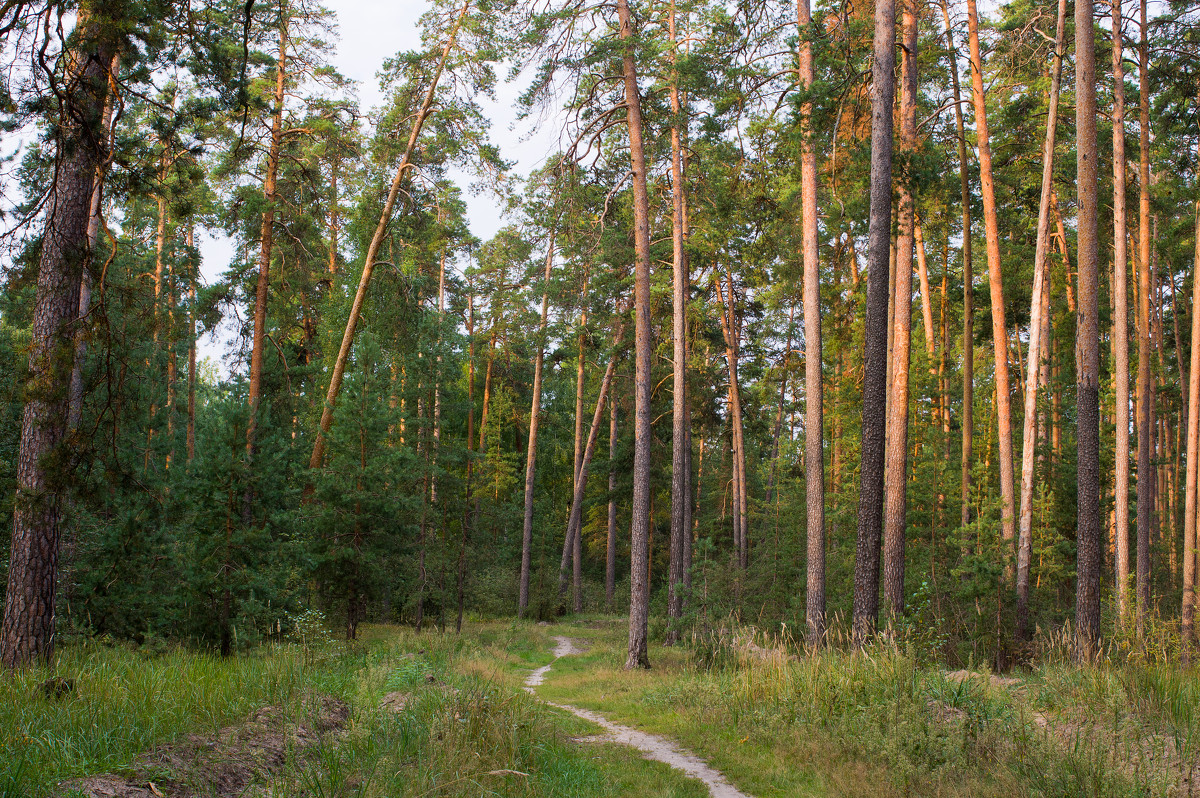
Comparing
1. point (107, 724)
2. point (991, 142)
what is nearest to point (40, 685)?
point (107, 724)

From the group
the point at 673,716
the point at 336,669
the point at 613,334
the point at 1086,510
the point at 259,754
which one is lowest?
the point at 673,716

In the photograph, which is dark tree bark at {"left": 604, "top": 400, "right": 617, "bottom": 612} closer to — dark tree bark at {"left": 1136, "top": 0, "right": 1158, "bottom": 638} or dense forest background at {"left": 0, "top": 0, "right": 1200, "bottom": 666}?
dense forest background at {"left": 0, "top": 0, "right": 1200, "bottom": 666}

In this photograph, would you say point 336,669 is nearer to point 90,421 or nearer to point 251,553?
point 251,553

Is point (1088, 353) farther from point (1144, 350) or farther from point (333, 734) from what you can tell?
point (333, 734)

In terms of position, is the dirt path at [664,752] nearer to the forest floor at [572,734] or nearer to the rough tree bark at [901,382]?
the forest floor at [572,734]

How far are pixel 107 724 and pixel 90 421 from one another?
841 centimetres

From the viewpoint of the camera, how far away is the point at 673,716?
8.38 metres

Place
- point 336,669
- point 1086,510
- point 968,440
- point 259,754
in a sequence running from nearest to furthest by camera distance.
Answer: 1. point 259,754
2. point 336,669
3. point 1086,510
4. point 968,440

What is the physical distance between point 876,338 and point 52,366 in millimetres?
8996

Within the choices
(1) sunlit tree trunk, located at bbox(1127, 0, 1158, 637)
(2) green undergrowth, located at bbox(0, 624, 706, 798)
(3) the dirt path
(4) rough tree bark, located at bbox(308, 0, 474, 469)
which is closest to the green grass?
(2) green undergrowth, located at bbox(0, 624, 706, 798)

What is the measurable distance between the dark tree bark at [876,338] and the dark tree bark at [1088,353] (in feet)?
11.5

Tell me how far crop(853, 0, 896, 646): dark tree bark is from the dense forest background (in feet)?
0.48

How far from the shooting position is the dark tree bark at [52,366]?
5.92m

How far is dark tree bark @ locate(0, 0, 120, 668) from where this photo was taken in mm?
5922
